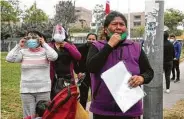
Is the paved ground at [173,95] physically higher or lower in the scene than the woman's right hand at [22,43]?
lower

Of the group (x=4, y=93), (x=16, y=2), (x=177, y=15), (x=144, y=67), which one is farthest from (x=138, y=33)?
(x=144, y=67)

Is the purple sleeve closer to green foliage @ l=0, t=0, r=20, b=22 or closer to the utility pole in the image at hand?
the utility pole

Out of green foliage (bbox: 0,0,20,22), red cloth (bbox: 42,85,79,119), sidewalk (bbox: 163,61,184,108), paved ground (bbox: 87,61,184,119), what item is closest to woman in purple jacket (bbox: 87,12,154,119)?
red cloth (bbox: 42,85,79,119)

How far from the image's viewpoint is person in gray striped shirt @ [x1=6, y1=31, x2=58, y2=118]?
16.3ft

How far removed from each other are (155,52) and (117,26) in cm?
138

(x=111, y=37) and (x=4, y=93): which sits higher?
(x=111, y=37)

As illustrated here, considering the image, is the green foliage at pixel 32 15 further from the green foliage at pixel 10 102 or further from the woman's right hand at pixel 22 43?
the woman's right hand at pixel 22 43

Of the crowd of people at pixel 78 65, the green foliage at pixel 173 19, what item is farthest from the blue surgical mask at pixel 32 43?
the green foliage at pixel 173 19

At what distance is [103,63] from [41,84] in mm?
2159

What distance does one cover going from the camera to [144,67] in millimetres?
3217

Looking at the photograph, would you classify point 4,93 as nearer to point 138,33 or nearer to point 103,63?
point 103,63

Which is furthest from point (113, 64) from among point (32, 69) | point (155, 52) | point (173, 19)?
point (173, 19)

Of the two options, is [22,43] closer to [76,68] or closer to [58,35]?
[58,35]

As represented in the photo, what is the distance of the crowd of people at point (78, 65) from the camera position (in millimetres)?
3055
